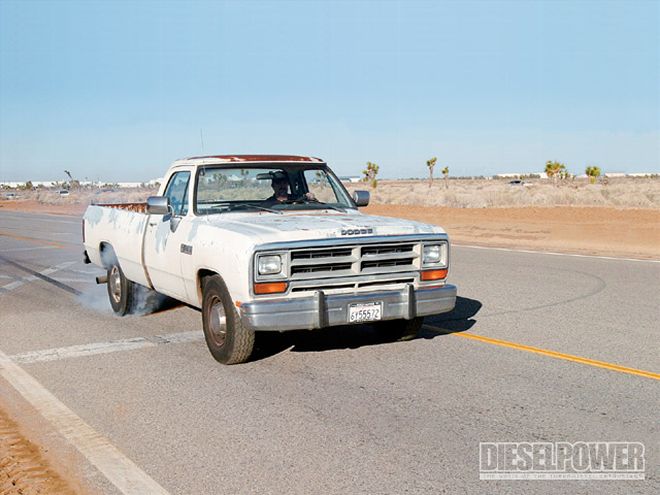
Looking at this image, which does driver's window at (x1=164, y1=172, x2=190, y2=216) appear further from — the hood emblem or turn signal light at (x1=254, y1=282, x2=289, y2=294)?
the hood emblem

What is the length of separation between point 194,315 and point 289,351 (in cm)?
239

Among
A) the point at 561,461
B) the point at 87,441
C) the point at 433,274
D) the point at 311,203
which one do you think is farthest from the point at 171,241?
the point at 561,461

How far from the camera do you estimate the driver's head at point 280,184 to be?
8453 millimetres

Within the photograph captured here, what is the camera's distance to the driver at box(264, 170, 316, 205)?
841 centimetres

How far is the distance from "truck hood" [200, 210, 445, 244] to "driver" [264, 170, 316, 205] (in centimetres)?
58

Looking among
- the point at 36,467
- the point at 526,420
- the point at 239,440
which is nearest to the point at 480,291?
the point at 526,420

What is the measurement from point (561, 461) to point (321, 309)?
8.13ft

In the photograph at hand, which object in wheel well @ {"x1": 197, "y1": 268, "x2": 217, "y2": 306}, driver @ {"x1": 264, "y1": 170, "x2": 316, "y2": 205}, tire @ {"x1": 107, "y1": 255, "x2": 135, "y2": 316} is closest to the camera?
wheel well @ {"x1": 197, "y1": 268, "x2": 217, "y2": 306}

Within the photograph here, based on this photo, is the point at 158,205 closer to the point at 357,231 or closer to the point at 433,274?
the point at 357,231

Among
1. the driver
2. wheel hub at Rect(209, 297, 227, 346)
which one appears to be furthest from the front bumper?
the driver

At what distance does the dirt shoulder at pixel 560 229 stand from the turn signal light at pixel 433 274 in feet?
33.9

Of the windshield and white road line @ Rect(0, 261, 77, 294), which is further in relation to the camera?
white road line @ Rect(0, 261, 77, 294)

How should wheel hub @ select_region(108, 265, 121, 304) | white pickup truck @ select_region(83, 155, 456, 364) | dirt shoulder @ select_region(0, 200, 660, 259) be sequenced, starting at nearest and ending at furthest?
white pickup truck @ select_region(83, 155, 456, 364) < wheel hub @ select_region(108, 265, 121, 304) < dirt shoulder @ select_region(0, 200, 660, 259)

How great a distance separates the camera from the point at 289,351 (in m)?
7.44
